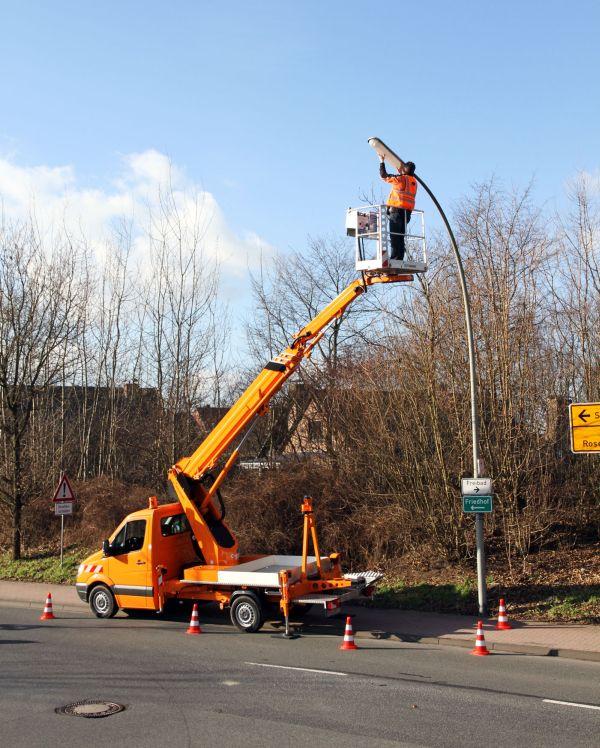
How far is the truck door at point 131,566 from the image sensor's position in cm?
1456

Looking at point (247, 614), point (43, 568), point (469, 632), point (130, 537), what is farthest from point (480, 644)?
point (43, 568)

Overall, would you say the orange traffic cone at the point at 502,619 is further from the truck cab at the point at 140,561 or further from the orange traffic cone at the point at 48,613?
the orange traffic cone at the point at 48,613

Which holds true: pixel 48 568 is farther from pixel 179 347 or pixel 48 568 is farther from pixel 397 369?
pixel 397 369

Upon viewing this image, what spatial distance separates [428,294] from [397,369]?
193 centimetres

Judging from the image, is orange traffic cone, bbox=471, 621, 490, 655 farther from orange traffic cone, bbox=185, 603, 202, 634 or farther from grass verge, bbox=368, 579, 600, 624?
orange traffic cone, bbox=185, 603, 202, 634

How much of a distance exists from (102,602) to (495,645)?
7.85 m

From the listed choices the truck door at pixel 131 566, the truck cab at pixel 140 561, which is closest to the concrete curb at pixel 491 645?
the truck cab at pixel 140 561

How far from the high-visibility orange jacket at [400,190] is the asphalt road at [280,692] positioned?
7143 mm

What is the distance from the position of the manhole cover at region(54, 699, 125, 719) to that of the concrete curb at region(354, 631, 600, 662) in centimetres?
565

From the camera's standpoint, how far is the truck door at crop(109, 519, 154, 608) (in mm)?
14562

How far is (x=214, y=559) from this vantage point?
47.0ft

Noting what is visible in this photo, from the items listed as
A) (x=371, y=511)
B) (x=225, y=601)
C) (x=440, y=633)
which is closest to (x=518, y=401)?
(x=371, y=511)

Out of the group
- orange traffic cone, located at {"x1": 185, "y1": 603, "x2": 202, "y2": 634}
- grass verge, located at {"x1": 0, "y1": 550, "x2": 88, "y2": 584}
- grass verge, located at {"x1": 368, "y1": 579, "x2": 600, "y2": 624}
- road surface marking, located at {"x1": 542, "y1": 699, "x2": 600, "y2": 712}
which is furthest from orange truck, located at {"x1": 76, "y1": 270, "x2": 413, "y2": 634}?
grass verge, located at {"x1": 0, "y1": 550, "x2": 88, "y2": 584}

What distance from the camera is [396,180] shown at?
1274 cm
